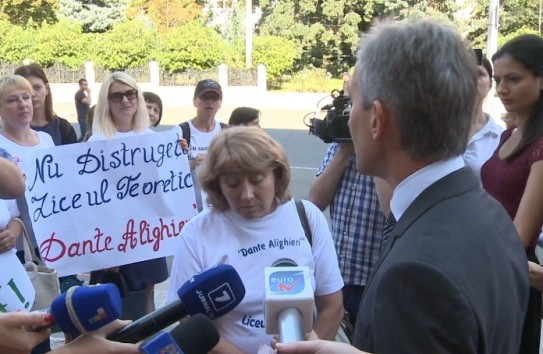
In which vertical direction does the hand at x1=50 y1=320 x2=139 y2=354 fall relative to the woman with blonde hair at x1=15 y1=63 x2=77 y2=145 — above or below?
below

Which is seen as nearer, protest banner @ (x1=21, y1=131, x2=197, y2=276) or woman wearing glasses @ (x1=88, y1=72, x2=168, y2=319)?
protest banner @ (x1=21, y1=131, x2=197, y2=276)

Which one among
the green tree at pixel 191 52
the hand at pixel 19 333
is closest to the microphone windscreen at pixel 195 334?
the hand at pixel 19 333

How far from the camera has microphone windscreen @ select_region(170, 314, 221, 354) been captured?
5.06 ft

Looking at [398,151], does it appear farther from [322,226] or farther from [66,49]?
[66,49]

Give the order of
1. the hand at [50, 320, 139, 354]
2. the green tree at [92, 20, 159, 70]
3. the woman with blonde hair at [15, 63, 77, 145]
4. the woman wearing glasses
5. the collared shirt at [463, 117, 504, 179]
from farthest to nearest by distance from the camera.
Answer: the green tree at [92, 20, 159, 70]
the woman with blonde hair at [15, 63, 77, 145]
the woman wearing glasses
the collared shirt at [463, 117, 504, 179]
the hand at [50, 320, 139, 354]

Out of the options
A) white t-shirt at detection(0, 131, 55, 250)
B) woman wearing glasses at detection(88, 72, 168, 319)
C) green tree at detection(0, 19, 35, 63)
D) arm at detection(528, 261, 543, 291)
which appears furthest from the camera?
green tree at detection(0, 19, 35, 63)

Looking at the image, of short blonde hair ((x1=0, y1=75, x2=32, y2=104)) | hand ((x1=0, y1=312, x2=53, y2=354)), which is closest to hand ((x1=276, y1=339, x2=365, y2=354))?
hand ((x1=0, y1=312, x2=53, y2=354))

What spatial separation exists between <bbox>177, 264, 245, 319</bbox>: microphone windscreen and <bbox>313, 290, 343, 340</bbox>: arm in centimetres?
70

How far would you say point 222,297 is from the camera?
179 centimetres

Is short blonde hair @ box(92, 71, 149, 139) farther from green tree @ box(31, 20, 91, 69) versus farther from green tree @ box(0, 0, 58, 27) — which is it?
green tree @ box(0, 0, 58, 27)

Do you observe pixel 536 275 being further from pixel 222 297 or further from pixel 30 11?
pixel 30 11

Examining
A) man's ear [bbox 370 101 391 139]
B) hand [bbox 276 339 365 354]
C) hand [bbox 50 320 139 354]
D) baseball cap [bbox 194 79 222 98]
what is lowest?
hand [bbox 50 320 139 354]

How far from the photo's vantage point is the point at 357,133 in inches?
57.7

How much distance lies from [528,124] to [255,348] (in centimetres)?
153
